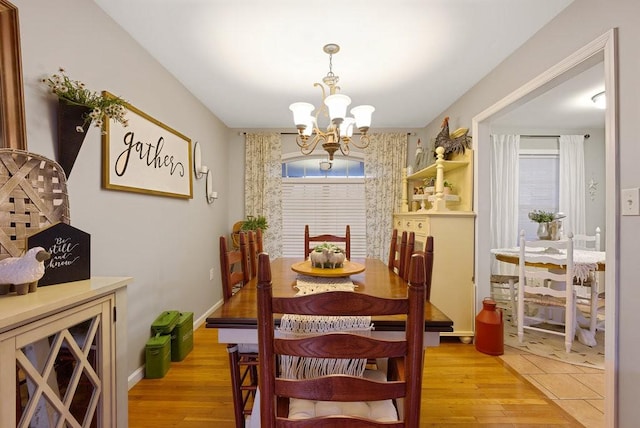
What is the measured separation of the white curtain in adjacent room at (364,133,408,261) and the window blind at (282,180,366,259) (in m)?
0.24

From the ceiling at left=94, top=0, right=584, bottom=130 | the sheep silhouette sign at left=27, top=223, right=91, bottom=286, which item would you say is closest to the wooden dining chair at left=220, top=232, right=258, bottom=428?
the sheep silhouette sign at left=27, top=223, right=91, bottom=286

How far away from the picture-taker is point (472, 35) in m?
2.12

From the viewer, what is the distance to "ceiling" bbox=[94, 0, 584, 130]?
6.05 ft

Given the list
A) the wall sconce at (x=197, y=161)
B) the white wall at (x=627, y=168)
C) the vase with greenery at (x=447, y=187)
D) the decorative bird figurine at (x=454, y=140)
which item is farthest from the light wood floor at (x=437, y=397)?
the decorative bird figurine at (x=454, y=140)

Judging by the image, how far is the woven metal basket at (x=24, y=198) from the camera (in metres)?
1.12

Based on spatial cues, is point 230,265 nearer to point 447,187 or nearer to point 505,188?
point 447,187

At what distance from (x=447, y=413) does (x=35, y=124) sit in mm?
2756

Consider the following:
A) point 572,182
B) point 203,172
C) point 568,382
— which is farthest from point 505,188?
point 203,172

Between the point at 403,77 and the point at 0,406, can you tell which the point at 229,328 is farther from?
the point at 403,77

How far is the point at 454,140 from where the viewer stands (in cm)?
321

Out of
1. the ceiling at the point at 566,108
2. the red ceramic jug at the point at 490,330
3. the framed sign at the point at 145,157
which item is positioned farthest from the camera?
the ceiling at the point at 566,108

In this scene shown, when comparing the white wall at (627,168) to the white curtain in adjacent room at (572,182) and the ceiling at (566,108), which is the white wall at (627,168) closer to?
the ceiling at (566,108)

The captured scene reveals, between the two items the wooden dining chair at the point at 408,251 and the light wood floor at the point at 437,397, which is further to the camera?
the wooden dining chair at the point at 408,251

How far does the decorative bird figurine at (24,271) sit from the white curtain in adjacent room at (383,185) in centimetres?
367
